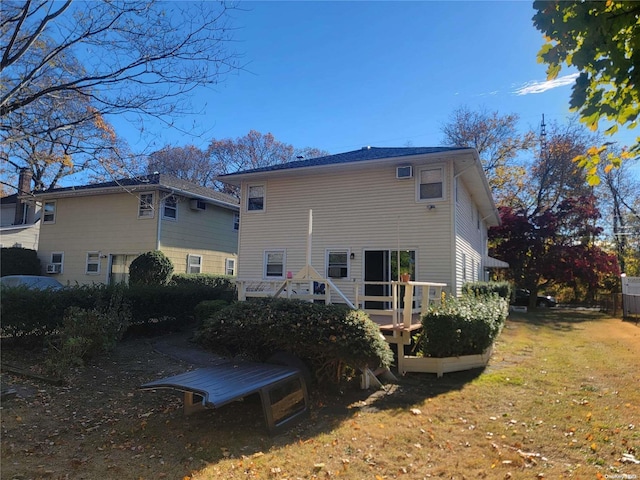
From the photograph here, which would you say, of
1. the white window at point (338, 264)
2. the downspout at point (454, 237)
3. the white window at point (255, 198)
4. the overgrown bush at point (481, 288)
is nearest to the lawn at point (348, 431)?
the downspout at point (454, 237)

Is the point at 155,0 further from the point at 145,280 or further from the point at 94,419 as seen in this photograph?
the point at 145,280

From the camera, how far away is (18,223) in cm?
2511

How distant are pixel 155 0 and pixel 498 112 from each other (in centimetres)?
2941

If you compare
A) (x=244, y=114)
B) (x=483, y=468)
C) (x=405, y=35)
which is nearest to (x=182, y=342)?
(x=244, y=114)

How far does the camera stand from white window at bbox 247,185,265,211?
15094mm

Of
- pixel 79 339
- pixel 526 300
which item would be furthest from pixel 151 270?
pixel 526 300

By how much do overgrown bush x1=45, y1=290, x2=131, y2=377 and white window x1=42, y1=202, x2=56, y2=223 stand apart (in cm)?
1584

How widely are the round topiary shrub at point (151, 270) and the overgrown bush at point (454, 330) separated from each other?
1148 cm

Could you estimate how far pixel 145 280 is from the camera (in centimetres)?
1567

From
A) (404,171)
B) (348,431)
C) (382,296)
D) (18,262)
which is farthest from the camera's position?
(18,262)

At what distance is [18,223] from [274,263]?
20327mm

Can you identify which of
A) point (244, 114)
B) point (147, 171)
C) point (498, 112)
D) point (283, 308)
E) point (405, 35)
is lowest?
point (283, 308)

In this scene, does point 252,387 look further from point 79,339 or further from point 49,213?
point 49,213

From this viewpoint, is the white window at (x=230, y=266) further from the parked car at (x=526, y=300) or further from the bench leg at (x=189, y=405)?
the parked car at (x=526, y=300)
